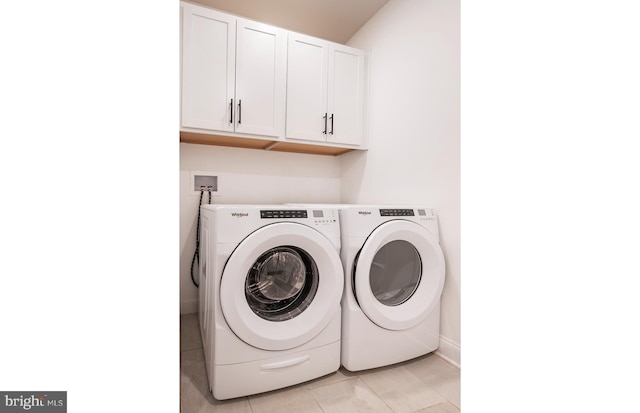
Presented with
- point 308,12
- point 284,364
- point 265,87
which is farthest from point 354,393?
point 308,12

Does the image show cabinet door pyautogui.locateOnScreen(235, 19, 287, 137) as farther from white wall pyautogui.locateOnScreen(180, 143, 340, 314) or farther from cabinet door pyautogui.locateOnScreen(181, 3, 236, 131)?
white wall pyautogui.locateOnScreen(180, 143, 340, 314)

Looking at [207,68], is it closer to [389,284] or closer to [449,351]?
[389,284]

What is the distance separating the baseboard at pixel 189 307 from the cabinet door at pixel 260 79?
4.47ft

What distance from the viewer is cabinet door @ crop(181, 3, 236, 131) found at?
1958 mm

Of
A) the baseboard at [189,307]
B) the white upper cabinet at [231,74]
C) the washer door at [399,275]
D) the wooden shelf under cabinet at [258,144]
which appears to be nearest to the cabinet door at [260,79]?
the white upper cabinet at [231,74]

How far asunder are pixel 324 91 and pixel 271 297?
1.57m

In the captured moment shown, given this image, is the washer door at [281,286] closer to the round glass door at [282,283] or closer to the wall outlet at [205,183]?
the round glass door at [282,283]

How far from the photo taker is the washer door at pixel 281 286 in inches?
52.7

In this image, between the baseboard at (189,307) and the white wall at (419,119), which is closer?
the white wall at (419,119)
